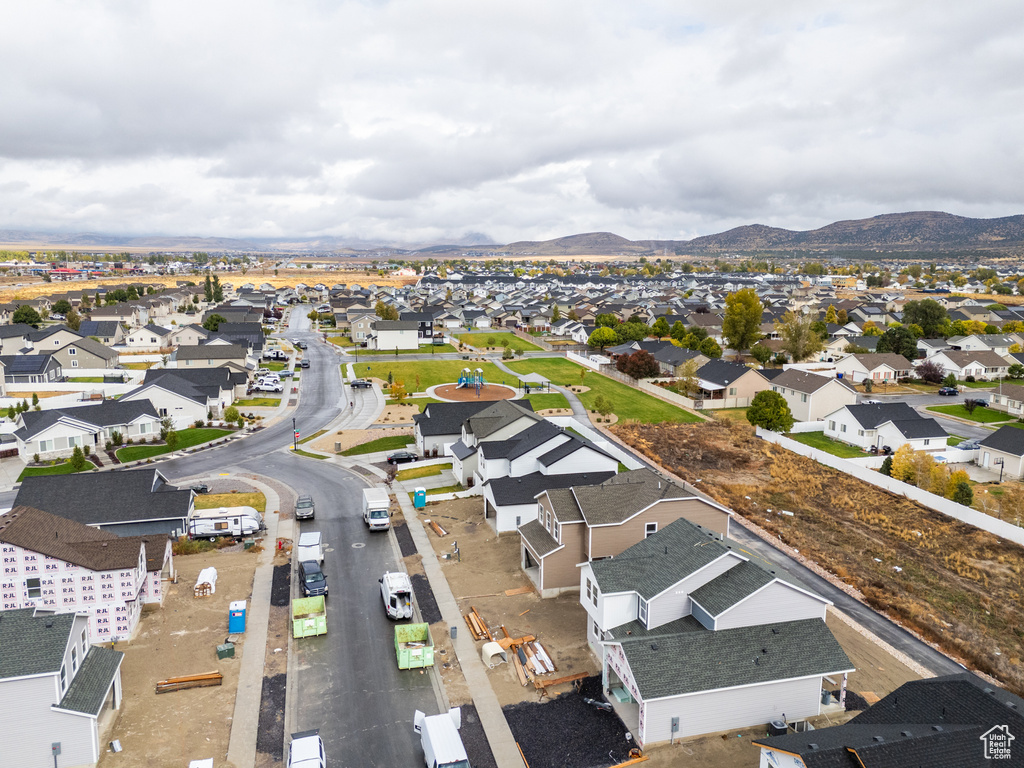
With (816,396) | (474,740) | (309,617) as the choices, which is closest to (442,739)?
(474,740)

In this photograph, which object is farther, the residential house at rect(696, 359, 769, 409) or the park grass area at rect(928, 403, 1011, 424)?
the residential house at rect(696, 359, 769, 409)

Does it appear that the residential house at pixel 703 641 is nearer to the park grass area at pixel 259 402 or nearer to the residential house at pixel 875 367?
the park grass area at pixel 259 402

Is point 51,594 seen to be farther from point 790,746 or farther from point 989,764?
point 989,764

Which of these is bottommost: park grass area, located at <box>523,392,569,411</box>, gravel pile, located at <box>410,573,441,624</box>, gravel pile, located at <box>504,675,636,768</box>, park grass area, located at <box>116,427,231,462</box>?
gravel pile, located at <box>504,675,636,768</box>

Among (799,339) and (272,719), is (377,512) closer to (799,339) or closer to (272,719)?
(272,719)

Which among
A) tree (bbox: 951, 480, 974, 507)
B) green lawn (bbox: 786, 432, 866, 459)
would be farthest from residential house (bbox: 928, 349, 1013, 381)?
tree (bbox: 951, 480, 974, 507)

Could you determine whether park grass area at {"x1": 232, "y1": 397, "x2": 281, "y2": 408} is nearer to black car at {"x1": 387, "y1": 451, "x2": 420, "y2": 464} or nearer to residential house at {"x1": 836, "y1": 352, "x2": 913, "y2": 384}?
black car at {"x1": 387, "y1": 451, "x2": 420, "y2": 464}

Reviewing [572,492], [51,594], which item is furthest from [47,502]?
[572,492]
